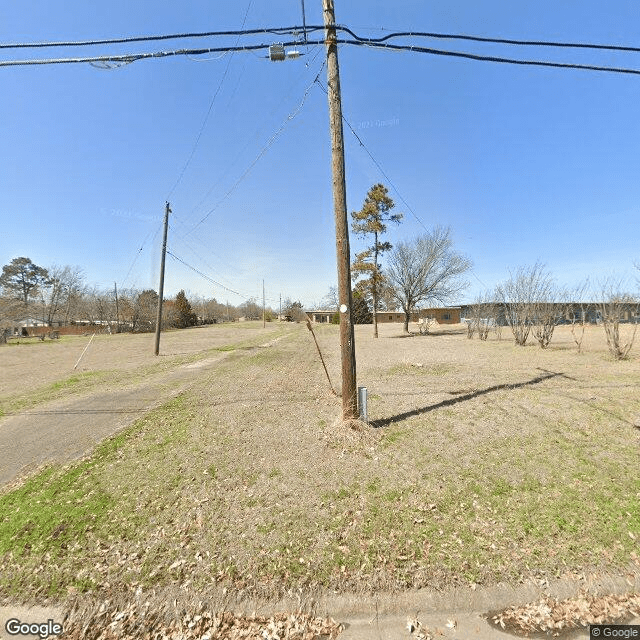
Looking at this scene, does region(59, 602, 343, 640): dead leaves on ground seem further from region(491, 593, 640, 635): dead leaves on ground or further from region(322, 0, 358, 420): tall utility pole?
region(322, 0, 358, 420): tall utility pole

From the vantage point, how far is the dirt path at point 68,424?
16.4 feet

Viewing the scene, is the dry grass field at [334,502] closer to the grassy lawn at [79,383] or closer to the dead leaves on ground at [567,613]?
the dead leaves on ground at [567,613]

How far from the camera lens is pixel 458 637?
7.18 feet

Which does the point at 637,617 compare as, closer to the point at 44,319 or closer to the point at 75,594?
the point at 75,594

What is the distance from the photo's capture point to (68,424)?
21.2 ft

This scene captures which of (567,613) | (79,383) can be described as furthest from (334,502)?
(79,383)

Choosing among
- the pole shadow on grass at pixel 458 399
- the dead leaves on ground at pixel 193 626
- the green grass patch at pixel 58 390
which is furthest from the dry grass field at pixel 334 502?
the green grass patch at pixel 58 390

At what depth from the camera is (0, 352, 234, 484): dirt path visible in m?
4.99

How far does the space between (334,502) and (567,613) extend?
7.07 ft

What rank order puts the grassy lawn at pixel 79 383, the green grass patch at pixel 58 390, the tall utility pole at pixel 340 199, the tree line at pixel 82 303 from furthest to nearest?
the tree line at pixel 82 303
the grassy lawn at pixel 79 383
the green grass patch at pixel 58 390
the tall utility pole at pixel 340 199

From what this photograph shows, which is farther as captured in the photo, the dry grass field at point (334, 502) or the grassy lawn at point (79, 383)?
the grassy lawn at point (79, 383)

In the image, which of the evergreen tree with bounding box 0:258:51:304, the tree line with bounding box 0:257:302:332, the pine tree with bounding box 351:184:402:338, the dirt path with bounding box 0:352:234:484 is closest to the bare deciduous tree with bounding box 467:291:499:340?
the pine tree with bounding box 351:184:402:338

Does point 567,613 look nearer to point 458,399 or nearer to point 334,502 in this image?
point 334,502

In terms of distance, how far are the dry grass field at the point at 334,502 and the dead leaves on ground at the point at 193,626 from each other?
0.61ft
